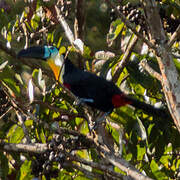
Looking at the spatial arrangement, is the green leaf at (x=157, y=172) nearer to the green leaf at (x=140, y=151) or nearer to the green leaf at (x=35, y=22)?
the green leaf at (x=140, y=151)

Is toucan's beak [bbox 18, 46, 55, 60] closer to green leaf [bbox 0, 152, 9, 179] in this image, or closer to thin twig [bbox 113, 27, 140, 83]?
thin twig [bbox 113, 27, 140, 83]

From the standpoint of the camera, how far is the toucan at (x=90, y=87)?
2318 mm

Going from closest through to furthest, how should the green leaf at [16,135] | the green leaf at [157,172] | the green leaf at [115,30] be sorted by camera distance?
the green leaf at [157,172] → the green leaf at [16,135] → the green leaf at [115,30]

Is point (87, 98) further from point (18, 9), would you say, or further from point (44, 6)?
point (18, 9)

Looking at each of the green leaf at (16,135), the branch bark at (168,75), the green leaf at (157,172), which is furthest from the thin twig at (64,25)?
the green leaf at (157,172)

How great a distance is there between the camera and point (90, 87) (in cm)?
253

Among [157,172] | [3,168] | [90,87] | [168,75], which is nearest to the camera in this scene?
[168,75]

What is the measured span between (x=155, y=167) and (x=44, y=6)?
1289mm

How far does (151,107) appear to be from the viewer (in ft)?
6.87

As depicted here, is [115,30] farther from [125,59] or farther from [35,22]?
[35,22]

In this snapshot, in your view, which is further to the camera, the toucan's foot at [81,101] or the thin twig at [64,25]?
the thin twig at [64,25]

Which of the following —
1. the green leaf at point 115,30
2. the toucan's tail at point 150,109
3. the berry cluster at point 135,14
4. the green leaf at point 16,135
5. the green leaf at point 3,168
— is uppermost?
the berry cluster at point 135,14

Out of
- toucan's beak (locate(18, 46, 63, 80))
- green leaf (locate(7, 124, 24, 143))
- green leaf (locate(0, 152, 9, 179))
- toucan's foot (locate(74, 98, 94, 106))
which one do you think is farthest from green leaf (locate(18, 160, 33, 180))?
toucan's beak (locate(18, 46, 63, 80))

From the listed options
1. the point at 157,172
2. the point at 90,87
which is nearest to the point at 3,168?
the point at 90,87
